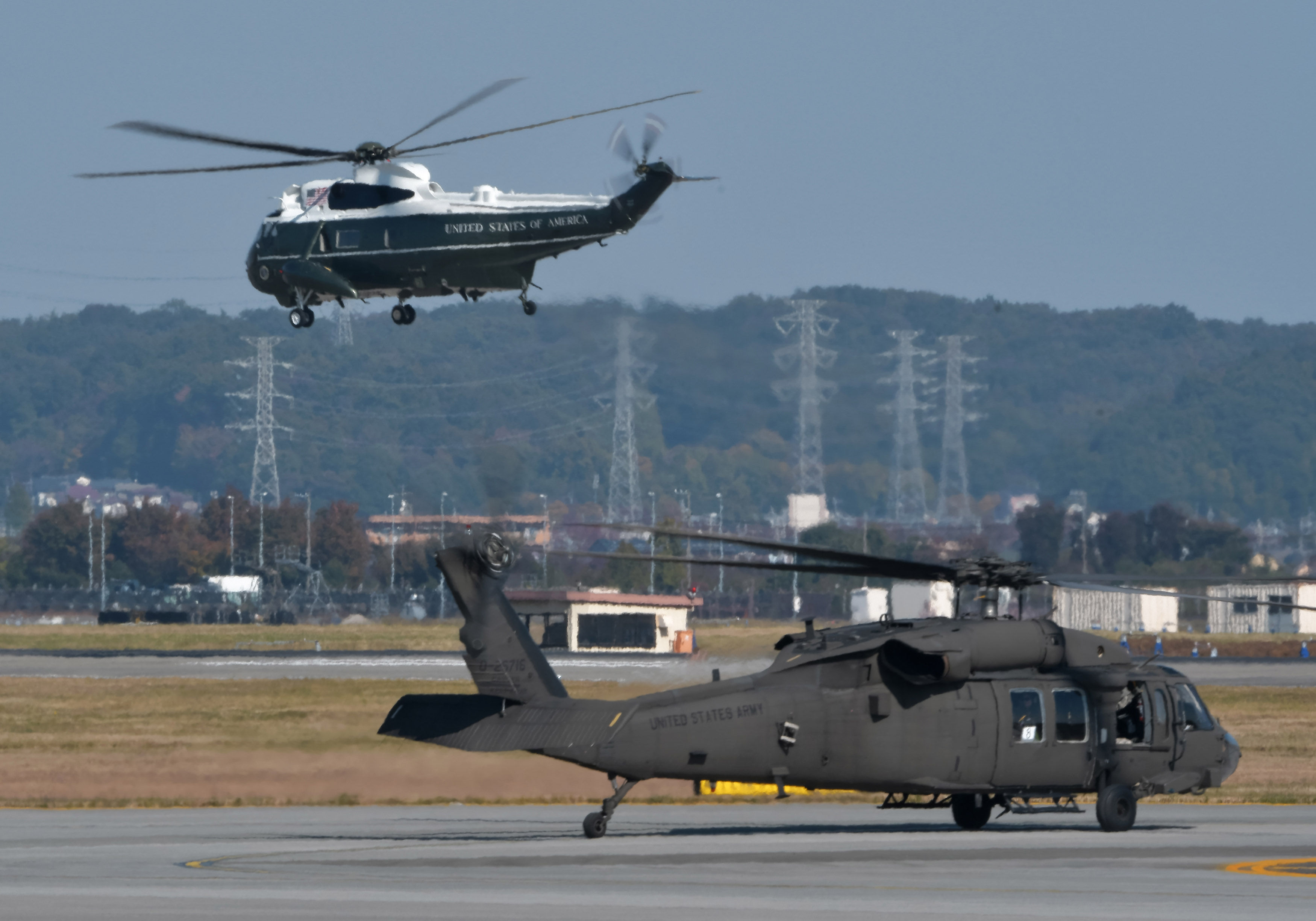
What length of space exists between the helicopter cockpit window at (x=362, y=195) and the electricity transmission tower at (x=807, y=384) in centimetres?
2907

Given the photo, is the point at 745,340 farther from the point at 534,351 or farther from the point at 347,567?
the point at 347,567

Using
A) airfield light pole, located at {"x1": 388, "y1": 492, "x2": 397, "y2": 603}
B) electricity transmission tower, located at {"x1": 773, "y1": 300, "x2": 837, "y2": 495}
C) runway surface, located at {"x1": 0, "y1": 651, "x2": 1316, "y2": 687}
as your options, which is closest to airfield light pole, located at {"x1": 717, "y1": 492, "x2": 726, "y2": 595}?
electricity transmission tower, located at {"x1": 773, "y1": 300, "x2": 837, "y2": 495}

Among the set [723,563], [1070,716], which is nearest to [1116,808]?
[1070,716]

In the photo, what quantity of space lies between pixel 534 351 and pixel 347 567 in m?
66.1

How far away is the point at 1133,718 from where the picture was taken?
82.7 ft

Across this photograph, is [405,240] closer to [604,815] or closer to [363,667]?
[363,667]

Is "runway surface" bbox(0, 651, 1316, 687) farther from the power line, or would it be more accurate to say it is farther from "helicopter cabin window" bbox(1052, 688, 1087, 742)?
"helicopter cabin window" bbox(1052, 688, 1087, 742)

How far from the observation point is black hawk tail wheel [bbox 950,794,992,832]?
25703 mm

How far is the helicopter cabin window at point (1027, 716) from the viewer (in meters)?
24.4

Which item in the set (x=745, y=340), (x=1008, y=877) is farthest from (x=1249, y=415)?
(x=1008, y=877)

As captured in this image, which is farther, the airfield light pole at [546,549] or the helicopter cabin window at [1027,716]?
the helicopter cabin window at [1027,716]

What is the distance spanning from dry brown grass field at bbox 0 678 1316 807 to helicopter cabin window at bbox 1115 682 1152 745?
26.1ft

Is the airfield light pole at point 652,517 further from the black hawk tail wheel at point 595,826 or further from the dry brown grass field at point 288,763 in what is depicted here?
the black hawk tail wheel at point 595,826

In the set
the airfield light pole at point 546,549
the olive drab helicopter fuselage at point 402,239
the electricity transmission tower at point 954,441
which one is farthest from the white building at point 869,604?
the airfield light pole at point 546,549
